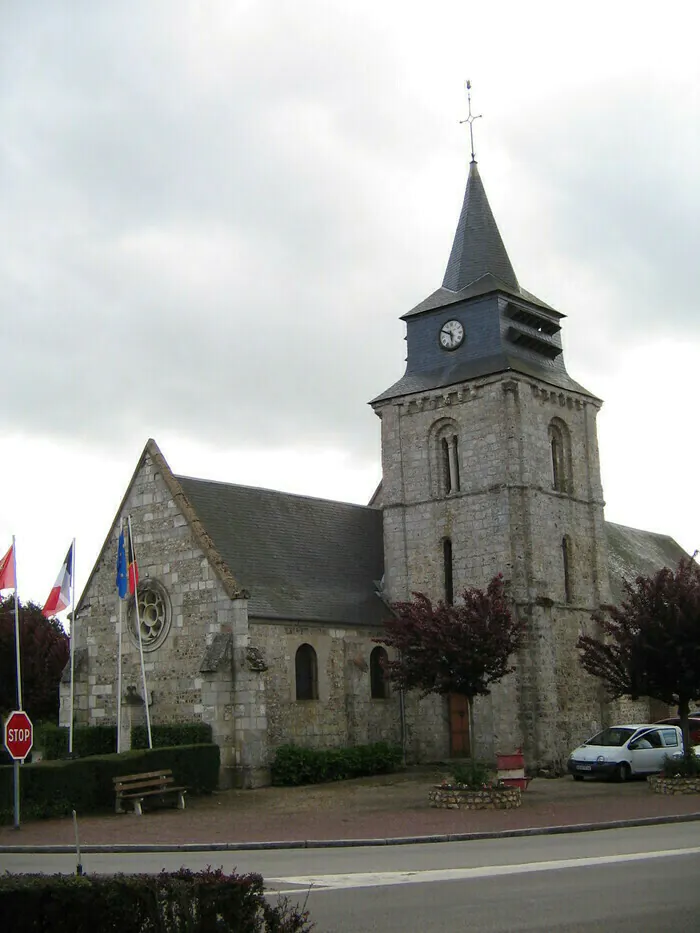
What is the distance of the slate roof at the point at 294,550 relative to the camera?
1131 inches

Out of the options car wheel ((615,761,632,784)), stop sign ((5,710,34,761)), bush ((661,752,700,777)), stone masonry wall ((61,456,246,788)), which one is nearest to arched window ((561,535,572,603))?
car wheel ((615,761,632,784))

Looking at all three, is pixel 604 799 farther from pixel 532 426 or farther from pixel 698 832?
pixel 532 426

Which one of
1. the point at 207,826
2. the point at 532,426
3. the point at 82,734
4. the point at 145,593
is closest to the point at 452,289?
the point at 532,426

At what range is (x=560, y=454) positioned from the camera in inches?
1309

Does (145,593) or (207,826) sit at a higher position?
(145,593)

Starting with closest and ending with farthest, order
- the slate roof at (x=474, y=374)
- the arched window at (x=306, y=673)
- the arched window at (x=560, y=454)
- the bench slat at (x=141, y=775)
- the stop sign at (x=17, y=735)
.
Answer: the stop sign at (x=17, y=735) < the bench slat at (x=141, y=775) < the arched window at (x=306, y=673) < the slate roof at (x=474, y=374) < the arched window at (x=560, y=454)

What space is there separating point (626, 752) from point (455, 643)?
6620 mm

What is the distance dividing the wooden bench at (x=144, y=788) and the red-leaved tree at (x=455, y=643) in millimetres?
5373

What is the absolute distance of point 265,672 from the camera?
88.0 feet

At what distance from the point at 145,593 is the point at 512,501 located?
10395 millimetres

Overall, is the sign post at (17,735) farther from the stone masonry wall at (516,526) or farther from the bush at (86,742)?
the stone masonry wall at (516,526)

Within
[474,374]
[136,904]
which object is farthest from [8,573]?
[136,904]

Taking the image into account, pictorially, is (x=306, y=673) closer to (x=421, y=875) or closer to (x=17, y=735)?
(x=17, y=735)

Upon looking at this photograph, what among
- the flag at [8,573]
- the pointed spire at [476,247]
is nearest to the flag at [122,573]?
the flag at [8,573]
